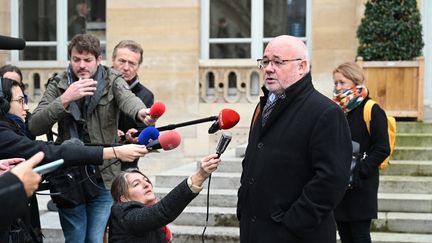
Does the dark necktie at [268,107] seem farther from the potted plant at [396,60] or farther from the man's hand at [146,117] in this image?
the potted plant at [396,60]

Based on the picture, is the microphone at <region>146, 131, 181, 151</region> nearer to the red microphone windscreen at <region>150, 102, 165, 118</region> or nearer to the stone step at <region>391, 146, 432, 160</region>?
the red microphone windscreen at <region>150, 102, 165, 118</region>

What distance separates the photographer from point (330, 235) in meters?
4.25

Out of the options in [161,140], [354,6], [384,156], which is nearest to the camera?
[161,140]

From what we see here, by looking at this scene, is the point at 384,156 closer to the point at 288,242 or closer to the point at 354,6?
the point at 288,242

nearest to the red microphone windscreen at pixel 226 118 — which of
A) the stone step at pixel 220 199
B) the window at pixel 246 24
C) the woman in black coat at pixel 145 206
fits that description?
the woman in black coat at pixel 145 206

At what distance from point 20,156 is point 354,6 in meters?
7.63

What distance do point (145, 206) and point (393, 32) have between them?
21.2 ft

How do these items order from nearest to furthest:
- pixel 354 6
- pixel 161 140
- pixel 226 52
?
pixel 161 140
pixel 354 6
pixel 226 52

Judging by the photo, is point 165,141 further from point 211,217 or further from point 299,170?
→ point 211,217

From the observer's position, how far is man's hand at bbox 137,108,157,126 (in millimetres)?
4848

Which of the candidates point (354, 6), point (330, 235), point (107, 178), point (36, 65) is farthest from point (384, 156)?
point (36, 65)

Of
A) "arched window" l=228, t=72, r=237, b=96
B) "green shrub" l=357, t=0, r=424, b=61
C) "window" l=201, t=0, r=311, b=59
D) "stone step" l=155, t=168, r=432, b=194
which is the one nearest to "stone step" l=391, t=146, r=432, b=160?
"stone step" l=155, t=168, r=432, b=194

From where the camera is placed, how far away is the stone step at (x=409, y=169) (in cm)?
876

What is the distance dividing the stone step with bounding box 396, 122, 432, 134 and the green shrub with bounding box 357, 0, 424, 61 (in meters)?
0.89
